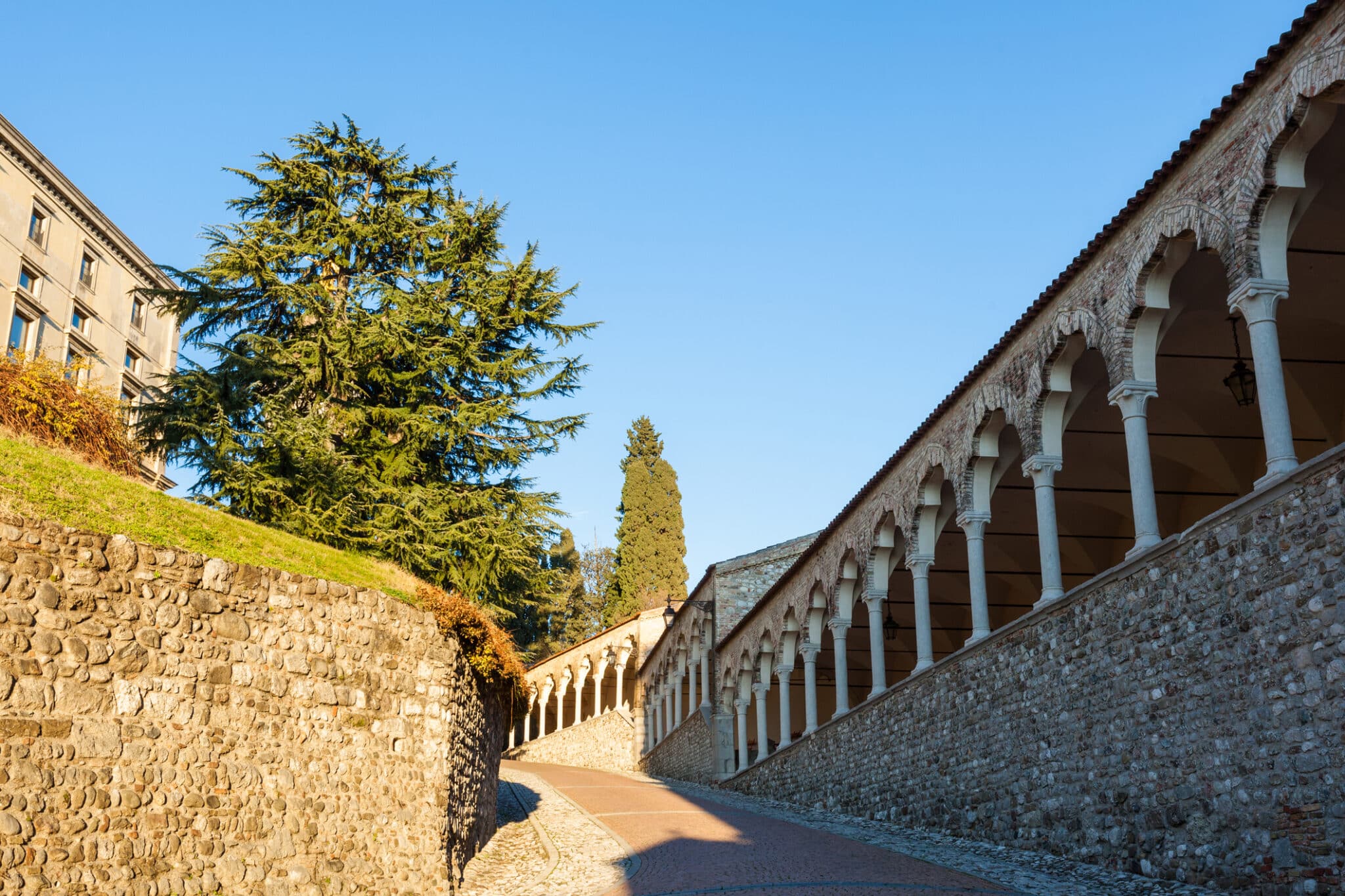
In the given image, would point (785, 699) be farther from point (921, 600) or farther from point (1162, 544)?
point (1162, 544)

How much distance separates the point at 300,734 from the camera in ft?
35.9

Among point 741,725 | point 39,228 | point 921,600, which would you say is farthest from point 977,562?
point 39,228

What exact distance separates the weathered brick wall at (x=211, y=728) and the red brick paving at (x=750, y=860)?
8.95 feet

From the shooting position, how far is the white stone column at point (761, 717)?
26.8 m

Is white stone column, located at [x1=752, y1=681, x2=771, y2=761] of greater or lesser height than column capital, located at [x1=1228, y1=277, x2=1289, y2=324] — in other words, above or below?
below

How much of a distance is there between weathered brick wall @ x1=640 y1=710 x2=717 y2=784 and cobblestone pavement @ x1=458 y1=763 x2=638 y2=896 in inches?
410

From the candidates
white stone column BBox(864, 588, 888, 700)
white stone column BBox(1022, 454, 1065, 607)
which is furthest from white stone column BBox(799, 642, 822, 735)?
white stone column BBox(1022, 454, 1065, 607)

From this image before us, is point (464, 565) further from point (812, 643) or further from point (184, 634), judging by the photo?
point (184, 634)

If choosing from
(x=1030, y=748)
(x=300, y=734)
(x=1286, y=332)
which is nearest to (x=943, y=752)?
(x=1030, y=748)

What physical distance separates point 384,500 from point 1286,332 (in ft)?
49.9

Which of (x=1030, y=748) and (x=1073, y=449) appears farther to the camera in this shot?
(x=1073, y=449)

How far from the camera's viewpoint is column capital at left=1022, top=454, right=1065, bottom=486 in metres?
14.6

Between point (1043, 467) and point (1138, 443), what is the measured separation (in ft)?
6.64

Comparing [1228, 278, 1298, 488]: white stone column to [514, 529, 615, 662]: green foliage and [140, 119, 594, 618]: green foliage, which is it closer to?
[140, 119, 594, 618]: green foliage
